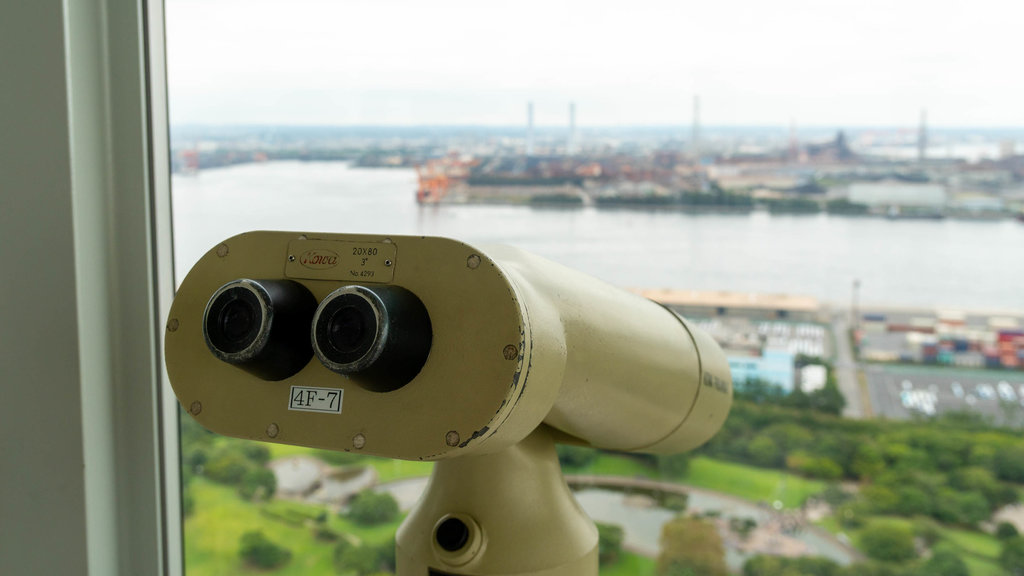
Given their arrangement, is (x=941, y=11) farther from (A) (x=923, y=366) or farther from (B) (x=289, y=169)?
(B) (x=289, y=169)

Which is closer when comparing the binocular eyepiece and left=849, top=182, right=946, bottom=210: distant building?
the binocular eyepiece

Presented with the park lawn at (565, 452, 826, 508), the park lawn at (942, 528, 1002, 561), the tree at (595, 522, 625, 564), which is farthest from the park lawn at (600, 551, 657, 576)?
the park lawn at (942, 528, 1002, 561)

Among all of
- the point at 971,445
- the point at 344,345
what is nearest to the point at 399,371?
the point at 344,345

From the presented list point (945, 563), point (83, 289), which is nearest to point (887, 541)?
point (945, 563)

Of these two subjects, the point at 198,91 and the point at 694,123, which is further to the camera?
the point at 198,91

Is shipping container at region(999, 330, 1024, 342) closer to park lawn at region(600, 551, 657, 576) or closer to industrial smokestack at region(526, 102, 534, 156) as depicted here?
Result: park lawn at region(600, 551, 657, 576)

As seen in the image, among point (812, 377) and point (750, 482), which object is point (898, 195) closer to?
point (812, 377)
